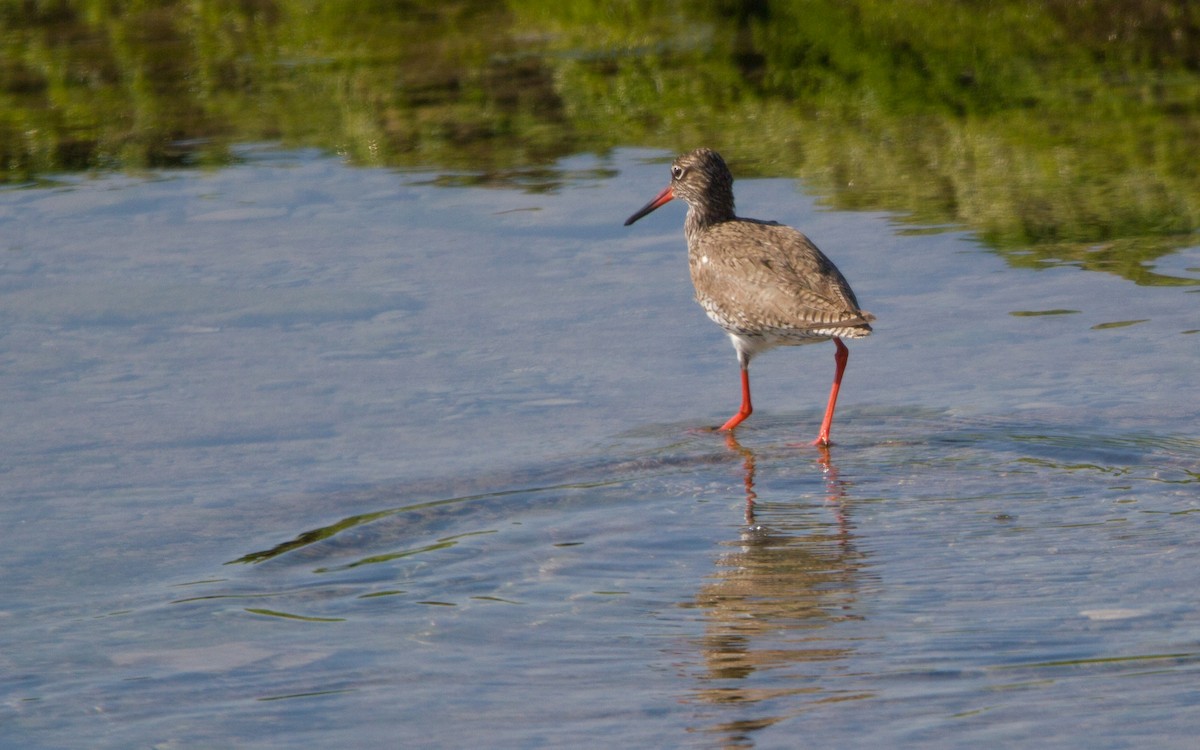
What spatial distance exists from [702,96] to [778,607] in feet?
31.3

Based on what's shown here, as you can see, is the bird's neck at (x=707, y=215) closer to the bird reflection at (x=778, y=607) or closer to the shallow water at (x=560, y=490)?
the shallow water at (x=560, y=490)

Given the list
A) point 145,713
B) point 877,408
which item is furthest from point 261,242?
point 145,713

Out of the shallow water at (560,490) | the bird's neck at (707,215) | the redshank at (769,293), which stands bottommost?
the shallow water at (560,490)

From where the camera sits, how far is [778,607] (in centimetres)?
580

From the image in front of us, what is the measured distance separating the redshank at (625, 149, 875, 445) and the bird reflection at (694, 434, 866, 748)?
1.02 m

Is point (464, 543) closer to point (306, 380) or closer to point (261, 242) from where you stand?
point (306, 380)

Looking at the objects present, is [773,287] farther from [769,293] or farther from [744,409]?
[744,409]

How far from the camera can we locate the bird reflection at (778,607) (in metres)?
5.06

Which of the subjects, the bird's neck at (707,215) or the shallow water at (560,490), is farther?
the bird's neck at (707,215)

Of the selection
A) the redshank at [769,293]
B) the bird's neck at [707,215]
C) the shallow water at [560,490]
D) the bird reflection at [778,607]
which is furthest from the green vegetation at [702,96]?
the bird reflection at [778,607]

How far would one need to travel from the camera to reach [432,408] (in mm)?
8352

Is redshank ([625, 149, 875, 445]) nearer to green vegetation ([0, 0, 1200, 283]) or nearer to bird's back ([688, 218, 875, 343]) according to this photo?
bird's back ([688, 218, 875, 343])

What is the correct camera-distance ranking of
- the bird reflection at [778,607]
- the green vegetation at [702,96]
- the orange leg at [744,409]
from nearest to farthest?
1. the bird reflection at [778,607]
2. the orange leg at [744,409]
3. the green vegetation at [702,96]

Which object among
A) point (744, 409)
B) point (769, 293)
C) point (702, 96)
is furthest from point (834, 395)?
point (702, 96)
